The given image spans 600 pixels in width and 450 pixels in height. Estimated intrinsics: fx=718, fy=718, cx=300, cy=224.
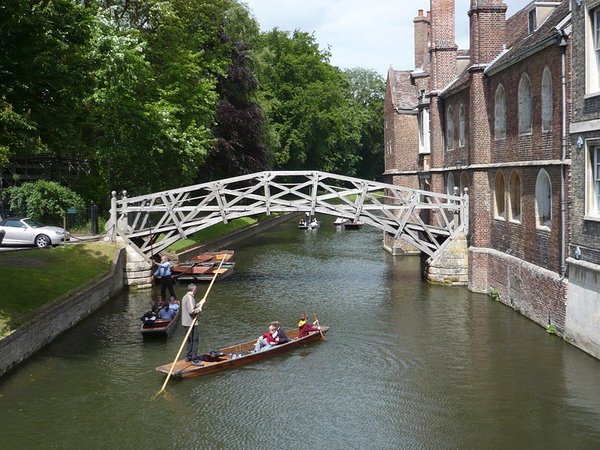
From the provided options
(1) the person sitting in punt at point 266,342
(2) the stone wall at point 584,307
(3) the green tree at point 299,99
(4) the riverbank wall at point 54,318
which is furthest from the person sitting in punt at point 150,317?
(3) the green tree at point 299,99

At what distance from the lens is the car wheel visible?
27.2m

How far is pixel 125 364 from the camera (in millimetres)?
15953

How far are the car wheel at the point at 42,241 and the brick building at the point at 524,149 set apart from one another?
15.7m

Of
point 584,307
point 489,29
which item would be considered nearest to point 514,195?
point 489,29

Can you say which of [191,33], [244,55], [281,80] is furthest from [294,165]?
[191,33]

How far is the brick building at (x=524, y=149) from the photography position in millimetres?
15898

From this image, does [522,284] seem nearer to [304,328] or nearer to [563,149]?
[563,149]

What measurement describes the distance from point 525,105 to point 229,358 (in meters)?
11.1

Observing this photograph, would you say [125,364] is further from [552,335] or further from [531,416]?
[552,335]

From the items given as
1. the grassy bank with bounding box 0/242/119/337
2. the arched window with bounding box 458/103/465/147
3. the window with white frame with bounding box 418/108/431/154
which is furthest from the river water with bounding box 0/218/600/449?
the window with white frame with bounding box 418/108/431/154

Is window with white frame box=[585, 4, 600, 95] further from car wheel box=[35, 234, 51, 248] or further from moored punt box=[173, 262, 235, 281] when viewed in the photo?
car wheel box=[35, 234, 51, 248]

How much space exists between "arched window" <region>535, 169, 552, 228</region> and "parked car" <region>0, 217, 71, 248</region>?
17.2 metres

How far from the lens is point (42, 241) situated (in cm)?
2722

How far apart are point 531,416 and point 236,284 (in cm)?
1554
